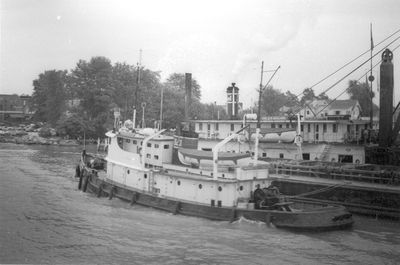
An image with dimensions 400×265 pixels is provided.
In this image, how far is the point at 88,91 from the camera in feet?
240

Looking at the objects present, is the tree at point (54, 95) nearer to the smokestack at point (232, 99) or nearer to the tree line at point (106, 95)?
the tree line at point (106, 95)

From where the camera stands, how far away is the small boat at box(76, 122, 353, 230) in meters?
18.8

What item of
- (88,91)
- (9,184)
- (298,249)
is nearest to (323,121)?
(298,249)

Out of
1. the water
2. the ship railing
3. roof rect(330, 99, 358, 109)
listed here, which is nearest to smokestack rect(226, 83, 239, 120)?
the ship railing

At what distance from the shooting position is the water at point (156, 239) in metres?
14.9

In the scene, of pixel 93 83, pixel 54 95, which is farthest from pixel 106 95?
pixel 54 95

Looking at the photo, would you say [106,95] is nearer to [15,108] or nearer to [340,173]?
[15,108]

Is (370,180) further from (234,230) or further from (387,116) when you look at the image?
(234,230)

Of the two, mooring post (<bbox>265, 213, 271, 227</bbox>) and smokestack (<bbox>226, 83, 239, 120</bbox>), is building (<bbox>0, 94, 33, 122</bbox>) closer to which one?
smokestack (<bbox>226, 83, 239, 120</bbox>)

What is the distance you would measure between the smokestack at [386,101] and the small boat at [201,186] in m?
5.78

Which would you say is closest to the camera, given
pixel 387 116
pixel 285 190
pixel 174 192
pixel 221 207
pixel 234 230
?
pixel 234 230

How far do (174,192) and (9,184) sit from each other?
14200mm

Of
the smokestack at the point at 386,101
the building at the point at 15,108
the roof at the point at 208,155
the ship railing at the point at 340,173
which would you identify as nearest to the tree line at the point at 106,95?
the building at the point at 15,108

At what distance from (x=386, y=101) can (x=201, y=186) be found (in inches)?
465
